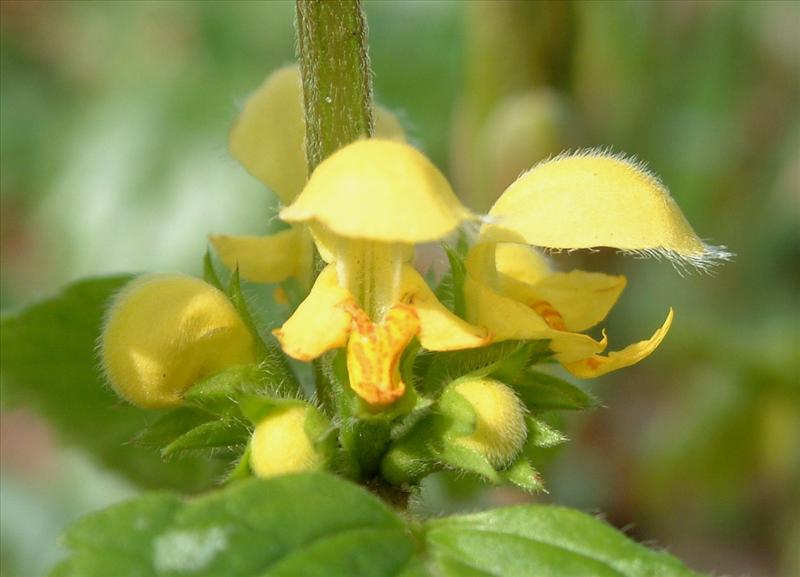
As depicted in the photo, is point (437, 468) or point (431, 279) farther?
point (431, 279)

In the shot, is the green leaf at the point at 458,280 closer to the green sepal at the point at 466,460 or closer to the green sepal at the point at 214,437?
the green sepal at the point at 466,460

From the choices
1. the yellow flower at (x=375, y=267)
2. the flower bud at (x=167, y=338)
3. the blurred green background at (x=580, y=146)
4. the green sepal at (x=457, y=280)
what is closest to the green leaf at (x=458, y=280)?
the green sepal at (x=457, y=280)

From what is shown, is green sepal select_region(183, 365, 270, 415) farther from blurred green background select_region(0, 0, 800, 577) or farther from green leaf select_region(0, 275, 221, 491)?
blurred green background select_region(0, 0, 800, 577)

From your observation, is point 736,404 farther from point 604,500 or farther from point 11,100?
point 11,100

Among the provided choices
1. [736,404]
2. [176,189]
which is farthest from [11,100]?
[736,404]

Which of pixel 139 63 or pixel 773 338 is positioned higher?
pixel 139 63

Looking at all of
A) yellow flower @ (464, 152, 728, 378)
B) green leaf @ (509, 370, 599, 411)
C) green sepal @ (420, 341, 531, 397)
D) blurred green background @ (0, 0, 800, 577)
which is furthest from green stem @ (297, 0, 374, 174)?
blurred green background @ (0, 0, 800, 577)
